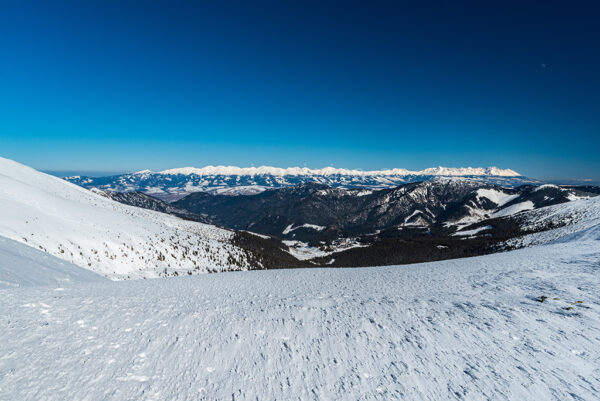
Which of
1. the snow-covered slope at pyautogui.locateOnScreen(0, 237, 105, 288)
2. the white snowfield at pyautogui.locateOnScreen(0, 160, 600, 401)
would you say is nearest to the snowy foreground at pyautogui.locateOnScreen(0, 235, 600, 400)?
the white snowfield at pyautogui.locateOnScreen(0, 160, 600, 401)

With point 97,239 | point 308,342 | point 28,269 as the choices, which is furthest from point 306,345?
point 97,239

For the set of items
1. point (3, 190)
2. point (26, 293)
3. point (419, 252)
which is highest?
point (3, 190)

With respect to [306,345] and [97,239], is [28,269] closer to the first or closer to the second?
[306,345]

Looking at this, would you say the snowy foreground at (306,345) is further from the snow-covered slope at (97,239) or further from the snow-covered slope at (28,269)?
the snow-covered slope at (97,239)

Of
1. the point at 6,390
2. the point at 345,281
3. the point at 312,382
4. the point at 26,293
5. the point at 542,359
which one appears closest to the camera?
the point at 6,390

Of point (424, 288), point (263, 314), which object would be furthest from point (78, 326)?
point (424, 288)

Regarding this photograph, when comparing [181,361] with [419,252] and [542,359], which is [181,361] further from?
[419,252]
